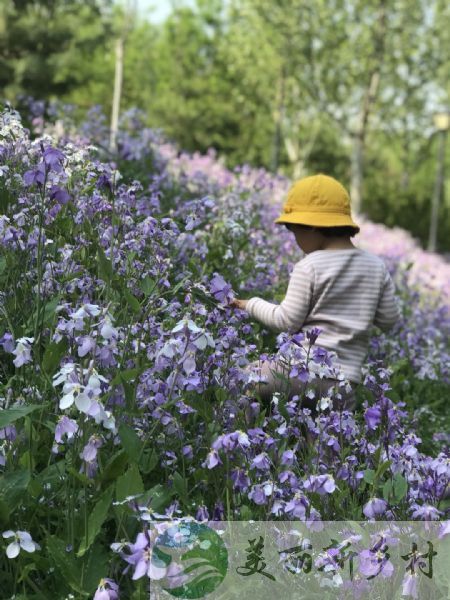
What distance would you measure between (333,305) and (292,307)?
8.6 inches

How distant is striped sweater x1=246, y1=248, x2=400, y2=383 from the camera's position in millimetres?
3859

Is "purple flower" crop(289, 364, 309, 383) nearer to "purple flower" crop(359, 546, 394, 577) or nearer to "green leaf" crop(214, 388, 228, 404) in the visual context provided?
"green leaf" crop(214, 388, 228, 404)

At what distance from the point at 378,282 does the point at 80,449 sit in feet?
7.11

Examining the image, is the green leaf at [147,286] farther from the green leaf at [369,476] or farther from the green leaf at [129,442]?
the green leaf at [369,476]

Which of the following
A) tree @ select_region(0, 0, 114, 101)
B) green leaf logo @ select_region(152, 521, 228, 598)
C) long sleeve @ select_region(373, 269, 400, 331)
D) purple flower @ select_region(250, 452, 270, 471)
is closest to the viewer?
green leaf logo @ select_region(152, 521, 228, 598)

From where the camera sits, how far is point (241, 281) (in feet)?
16.3

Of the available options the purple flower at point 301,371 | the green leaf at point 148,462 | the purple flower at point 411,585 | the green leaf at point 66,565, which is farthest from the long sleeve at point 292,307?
the purple flower at point 411,585

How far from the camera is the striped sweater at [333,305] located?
3859 mm

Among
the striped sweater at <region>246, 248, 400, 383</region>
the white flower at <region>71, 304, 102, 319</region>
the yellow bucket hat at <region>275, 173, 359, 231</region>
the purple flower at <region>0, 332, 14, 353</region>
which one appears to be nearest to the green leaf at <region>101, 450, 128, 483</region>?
the white flower at <region>71, 304, 102, 319</region>

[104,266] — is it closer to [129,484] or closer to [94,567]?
[129,484]

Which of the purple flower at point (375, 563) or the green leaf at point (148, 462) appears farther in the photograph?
the green leaf at point (148, 462)

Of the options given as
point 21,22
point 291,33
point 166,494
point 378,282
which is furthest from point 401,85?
point 166,494

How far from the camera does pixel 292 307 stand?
3875mm

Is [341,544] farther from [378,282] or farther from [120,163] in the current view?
[120,163]
